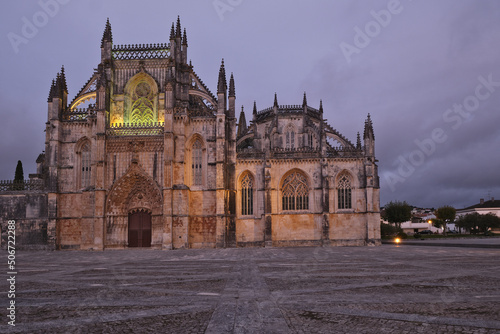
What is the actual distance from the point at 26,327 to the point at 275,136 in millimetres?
36900

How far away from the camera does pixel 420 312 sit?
7117 mm

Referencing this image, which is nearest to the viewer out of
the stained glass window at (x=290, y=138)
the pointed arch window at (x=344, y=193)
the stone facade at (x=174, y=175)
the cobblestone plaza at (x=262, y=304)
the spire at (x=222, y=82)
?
the cobblestone plaza at (x=262, y=304)

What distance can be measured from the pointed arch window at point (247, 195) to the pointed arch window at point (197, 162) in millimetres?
4180

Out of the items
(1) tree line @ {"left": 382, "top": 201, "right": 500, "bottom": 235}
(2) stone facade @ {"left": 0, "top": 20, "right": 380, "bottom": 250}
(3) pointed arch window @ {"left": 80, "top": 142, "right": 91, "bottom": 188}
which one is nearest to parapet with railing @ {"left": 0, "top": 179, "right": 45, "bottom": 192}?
(2) stone facade @ {"left": 0, "top": 20, "right": 380, "bottom": 250}

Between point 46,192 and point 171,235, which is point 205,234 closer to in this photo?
point 171,235

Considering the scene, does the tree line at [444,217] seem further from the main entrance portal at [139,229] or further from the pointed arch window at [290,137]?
the main entrance portal at [139,229]

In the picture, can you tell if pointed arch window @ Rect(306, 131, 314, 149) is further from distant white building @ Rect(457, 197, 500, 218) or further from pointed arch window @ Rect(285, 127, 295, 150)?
distant white building @ Rect(457, 197, 500, 218)

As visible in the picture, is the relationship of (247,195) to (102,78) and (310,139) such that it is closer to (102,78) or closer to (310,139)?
(310,139)

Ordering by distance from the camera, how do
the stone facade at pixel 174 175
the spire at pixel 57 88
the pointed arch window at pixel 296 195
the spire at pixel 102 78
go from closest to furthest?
the stone facade at pixel 174 175
the spire at pixel 102 78
the spire at pixel 57 88
the pointed arch window at pixel 296 195

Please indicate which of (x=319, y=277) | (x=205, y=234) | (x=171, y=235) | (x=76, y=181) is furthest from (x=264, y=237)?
(x=319, y=277)

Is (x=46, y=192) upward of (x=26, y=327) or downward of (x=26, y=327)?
upward

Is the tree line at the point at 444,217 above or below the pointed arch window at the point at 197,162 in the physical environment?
below

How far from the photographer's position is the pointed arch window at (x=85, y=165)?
35.2 m

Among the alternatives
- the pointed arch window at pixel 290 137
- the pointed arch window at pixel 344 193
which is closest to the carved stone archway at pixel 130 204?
the pointed arch window at pixel 344 193
